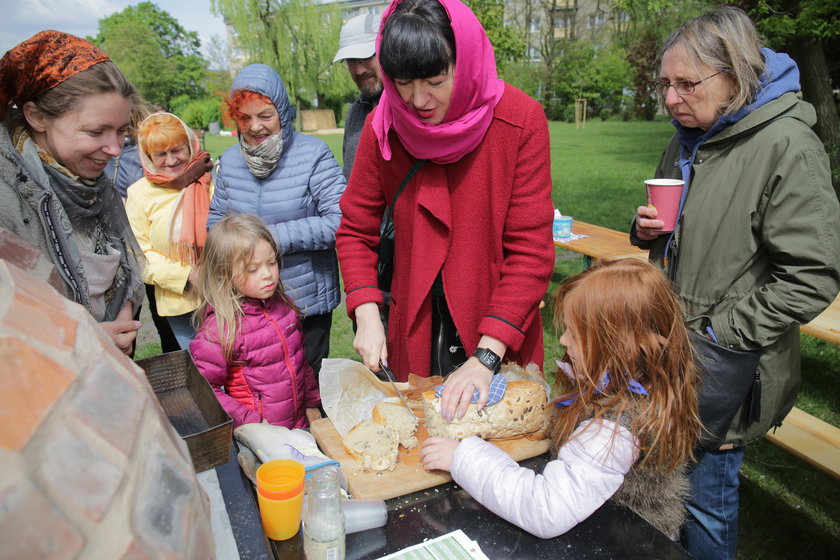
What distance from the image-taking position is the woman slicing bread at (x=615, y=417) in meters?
1.39

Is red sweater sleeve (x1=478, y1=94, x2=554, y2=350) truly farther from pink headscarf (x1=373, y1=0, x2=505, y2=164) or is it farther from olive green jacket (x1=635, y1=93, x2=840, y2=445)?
olive green jacket (x1=635, y1=93, x2=840, y2=445)

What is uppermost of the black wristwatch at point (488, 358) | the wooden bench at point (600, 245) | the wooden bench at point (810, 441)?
the black wristwatch at point (488, 358)

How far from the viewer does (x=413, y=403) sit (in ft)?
6.20

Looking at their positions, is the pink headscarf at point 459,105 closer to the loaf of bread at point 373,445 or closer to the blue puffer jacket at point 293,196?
the loaf of bread at point 373,445

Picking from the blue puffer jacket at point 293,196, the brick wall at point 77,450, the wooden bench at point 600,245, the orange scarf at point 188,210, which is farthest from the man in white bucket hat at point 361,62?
the brick wall at point 77,450

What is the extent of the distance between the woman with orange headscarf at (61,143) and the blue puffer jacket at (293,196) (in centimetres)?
109

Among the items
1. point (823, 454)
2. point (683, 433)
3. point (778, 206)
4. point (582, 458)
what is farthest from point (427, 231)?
point (823, 454)

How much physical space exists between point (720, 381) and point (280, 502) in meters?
1.34

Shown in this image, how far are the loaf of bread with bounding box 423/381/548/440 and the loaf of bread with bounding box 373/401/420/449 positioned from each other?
0.18 ft

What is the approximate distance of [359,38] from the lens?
10.4 feet

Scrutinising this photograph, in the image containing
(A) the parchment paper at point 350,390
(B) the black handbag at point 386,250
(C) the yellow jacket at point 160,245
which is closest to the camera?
(A) the parchment paper at point 350,390

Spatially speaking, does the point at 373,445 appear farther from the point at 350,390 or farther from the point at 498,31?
the point at 498,31

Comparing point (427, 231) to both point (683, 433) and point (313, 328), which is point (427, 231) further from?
point (313, 328)

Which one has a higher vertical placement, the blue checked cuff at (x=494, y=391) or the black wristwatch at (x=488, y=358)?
the black wristwatch at (x=488, y=358)
